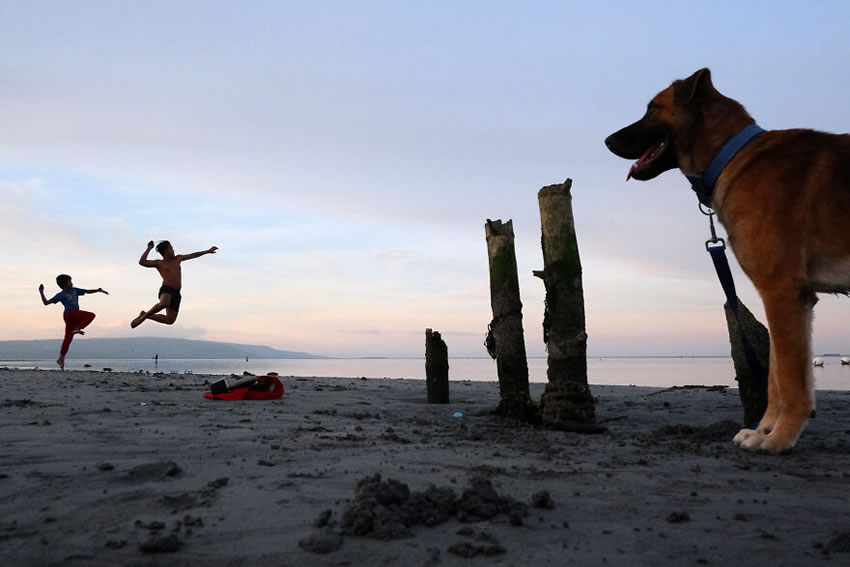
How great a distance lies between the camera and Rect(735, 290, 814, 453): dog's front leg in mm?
4008

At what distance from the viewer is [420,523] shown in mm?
2467

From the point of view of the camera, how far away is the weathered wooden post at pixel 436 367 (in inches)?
352

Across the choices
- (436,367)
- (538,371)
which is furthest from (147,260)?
(538,371)

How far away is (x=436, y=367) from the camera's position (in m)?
8.95

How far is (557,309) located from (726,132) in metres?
2.41

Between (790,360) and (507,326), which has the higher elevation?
(507,326)

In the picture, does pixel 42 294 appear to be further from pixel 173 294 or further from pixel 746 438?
pixel 746 438

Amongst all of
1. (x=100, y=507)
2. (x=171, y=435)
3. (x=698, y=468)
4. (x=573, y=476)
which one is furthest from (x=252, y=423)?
(x=698, y=468)

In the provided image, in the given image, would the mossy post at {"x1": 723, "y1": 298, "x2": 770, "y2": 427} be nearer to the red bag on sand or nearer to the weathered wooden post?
the weathered wooden post

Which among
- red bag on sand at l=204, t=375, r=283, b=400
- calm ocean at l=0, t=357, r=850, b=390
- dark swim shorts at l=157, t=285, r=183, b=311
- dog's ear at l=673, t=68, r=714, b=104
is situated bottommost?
calm ocean at l=0, t=357, r=850, b=390

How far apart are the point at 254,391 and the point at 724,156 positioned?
6.40 meters

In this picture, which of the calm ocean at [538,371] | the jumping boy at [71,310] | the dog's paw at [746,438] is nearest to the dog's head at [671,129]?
the dog's paw at [746,438]

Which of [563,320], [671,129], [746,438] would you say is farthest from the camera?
[563,320]

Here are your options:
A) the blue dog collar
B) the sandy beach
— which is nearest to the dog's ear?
the blue dog collar
